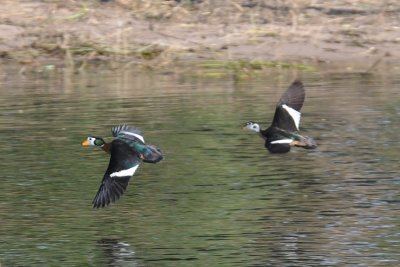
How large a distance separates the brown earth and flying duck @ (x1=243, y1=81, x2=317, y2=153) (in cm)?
618

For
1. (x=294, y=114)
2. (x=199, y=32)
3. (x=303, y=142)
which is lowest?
(x=199, y=32)

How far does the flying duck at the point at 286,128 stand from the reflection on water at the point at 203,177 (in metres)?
0.41

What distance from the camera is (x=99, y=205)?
1179 centimetres

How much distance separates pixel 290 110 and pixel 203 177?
107 cm

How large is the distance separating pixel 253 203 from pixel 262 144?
285cm

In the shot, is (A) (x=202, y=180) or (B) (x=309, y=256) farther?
(A) (x=202, y=180)

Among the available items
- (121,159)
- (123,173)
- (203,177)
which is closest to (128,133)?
(203,177)

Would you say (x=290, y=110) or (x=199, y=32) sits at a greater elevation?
(x=290, y=110)

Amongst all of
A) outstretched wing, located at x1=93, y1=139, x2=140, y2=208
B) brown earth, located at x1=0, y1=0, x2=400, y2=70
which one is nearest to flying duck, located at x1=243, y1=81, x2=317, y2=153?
outstretched wing, located at x1=93, y1=139, x2=140, y2=208

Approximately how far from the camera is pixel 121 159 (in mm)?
12359

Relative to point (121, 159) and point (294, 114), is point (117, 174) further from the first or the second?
point (294, 114)

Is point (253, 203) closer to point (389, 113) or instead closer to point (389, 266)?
point (389, 266)

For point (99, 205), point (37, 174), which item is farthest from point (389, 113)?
point (99, 205)

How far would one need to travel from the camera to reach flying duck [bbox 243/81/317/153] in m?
13.0
